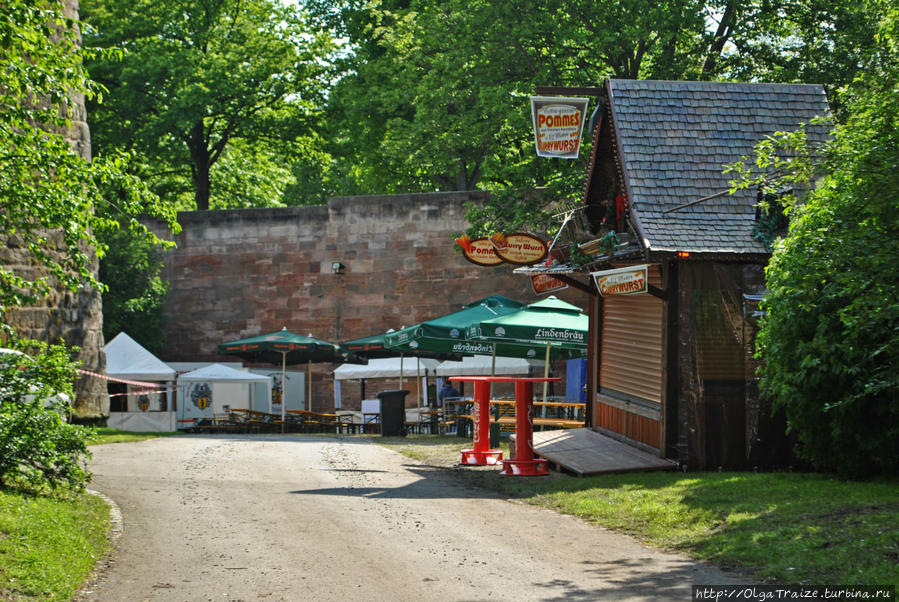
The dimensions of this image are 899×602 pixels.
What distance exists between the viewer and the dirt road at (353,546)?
789cm

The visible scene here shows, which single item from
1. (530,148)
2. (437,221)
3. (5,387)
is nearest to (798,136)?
(5,387)

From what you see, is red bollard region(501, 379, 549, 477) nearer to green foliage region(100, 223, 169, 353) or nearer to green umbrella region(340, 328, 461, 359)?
green umbrella region(340, 328, 461, 359)

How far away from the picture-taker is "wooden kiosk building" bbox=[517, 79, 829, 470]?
14.8 metres

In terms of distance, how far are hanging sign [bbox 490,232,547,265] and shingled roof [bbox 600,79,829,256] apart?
8.26ft

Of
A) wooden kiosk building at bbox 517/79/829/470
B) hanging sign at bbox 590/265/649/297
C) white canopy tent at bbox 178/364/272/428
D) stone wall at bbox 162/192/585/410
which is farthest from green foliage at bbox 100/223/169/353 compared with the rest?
hanging sign at bbox 590/265/649/297

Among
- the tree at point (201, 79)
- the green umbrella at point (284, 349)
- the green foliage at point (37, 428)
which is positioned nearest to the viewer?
the green foliage at point (37, 428)

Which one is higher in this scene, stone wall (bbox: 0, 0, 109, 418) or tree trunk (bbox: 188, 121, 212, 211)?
tree trunk (bbox: 188, 121, 212, 211)

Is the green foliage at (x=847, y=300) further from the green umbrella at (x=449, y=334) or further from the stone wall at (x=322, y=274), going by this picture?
the stone wall at (x=322, y=274)

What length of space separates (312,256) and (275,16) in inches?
441

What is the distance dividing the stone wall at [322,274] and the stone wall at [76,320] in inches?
422

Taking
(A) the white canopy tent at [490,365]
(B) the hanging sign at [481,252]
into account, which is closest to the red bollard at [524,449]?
(B) the hanging sign at [481,252]

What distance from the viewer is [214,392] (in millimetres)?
30453

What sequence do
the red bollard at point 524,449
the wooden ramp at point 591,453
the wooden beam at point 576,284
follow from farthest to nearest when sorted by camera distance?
the wooden beam at point 576,284 < the red bollard at point 524,449 < the wooden ramp at point 591,453

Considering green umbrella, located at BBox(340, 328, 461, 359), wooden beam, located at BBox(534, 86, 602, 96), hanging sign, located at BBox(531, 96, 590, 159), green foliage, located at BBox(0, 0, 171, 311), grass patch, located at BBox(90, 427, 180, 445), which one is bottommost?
grass patch, located at BBox(90, 427, 180, 445)
